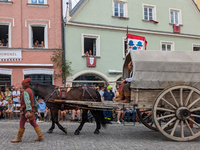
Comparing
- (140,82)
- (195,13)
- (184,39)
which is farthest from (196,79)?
(195,13)

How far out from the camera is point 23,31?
1578cm

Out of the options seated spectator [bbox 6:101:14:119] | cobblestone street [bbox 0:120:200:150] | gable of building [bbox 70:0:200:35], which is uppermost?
gable of building [bbox 70:0:200:35]

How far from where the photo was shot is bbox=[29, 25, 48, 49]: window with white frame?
16031 millimetres

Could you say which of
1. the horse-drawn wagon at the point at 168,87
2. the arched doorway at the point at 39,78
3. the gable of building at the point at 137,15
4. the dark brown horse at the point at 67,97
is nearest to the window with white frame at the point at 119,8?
the gable of building at the point at 137,15

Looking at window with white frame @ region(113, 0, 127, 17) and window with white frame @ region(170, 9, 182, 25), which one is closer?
window with white frame @ region(113, 0, 127, 17)

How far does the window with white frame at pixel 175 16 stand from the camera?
2006cm

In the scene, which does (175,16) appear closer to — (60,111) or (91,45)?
(91,45)

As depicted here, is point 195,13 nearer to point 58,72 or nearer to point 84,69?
point 84,69

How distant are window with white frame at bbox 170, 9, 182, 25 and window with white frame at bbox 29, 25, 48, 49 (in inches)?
404

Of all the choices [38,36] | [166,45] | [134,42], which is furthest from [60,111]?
[166,45]

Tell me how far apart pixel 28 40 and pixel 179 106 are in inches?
455

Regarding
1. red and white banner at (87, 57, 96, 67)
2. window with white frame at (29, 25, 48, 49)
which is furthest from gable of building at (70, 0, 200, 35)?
red and white banner at (87, 57, 96, 67)

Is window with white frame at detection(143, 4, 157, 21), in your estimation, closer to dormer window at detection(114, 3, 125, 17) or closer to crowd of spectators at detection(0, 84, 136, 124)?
dormer window at detection(114, 3, 125, 17)

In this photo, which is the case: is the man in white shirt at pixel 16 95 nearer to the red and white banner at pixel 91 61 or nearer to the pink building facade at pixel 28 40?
the pink building facade at pixel 28 40
